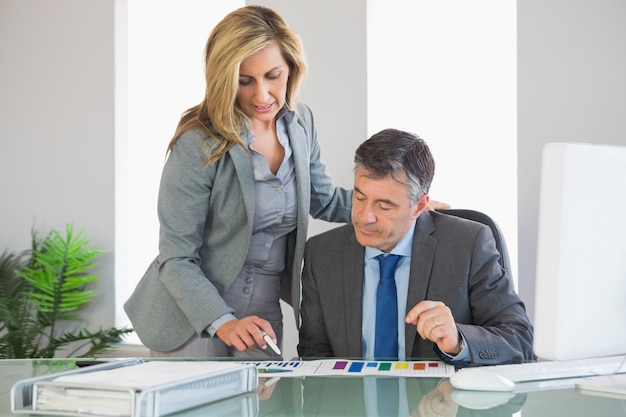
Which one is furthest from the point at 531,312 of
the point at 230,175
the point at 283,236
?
the point at 230,175

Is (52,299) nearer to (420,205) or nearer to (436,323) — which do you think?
(420,205)

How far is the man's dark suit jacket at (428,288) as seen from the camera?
8.26 ft

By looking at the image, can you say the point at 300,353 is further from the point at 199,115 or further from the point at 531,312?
the point at 531,312

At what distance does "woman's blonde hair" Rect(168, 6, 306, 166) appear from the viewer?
261 cm

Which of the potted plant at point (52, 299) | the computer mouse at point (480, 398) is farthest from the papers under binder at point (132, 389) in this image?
the potted plant at point (52, 299)

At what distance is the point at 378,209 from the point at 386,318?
320 millimetres

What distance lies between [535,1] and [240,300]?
2098mm

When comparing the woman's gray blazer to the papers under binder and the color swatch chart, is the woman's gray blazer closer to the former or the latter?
the color swatch chart

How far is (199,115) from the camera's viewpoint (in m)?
2.78

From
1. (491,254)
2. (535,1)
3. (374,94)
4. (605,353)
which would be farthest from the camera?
(374,94)

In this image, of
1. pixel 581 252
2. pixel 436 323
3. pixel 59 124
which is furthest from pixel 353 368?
pixel 59 124

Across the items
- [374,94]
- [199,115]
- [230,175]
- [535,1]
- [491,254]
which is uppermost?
[535,1]

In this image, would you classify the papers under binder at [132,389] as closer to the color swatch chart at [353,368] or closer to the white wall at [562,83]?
the color swatch chart at [353,368]

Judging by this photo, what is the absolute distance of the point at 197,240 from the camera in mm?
2727
